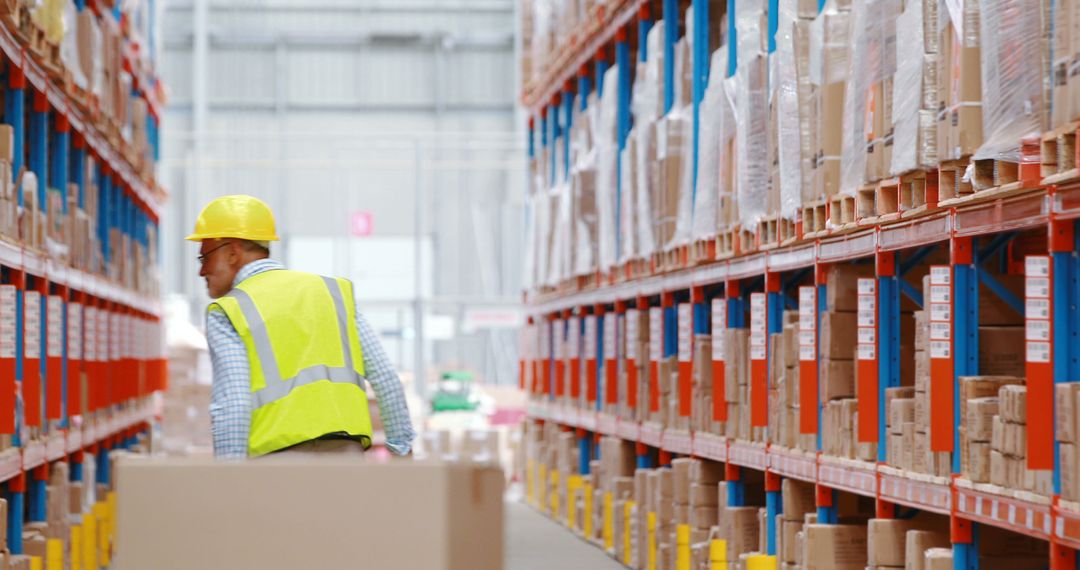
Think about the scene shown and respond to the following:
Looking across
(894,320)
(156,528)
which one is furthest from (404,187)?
(156,528)

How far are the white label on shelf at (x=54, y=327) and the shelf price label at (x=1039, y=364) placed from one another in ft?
19.3

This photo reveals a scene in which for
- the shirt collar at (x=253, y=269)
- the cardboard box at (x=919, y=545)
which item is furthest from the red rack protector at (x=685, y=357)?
the shirt collar at (x=253, y=269)

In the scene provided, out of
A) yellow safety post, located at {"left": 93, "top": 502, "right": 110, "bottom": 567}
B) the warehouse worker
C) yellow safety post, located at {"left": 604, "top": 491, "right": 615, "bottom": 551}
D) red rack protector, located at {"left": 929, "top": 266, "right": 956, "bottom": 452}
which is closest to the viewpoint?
the warehouse worker

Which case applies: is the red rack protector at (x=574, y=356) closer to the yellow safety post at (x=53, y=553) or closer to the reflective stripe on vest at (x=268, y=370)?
the yellow safety post at (x=53, y=553)

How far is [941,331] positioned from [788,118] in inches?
76.6

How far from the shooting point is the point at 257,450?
5.26 metres

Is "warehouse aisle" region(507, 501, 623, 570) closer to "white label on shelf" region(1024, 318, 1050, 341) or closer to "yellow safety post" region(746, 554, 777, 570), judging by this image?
"yellow safety post" region(746, 554, 777, 570)

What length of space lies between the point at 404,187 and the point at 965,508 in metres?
24.1

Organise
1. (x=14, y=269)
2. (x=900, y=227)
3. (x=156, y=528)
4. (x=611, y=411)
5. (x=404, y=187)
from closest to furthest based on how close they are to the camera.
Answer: (x=156, y=528), (x=900, y=227), (x=14, y=269), (x=611, y=411), (x=404, y=187)

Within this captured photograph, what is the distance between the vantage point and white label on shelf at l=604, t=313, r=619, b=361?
1248 cm

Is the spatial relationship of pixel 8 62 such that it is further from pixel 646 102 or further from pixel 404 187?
pixel 404 187

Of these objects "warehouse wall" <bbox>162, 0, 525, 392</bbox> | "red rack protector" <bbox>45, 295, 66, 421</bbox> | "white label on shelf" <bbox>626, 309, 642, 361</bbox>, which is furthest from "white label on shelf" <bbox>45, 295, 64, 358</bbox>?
"warehouse wall" <bbox>162, 0, 525, 392</bbox>

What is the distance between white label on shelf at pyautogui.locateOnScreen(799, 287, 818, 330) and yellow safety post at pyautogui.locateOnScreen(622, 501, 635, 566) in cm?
363

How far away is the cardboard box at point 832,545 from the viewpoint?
24.8ft
